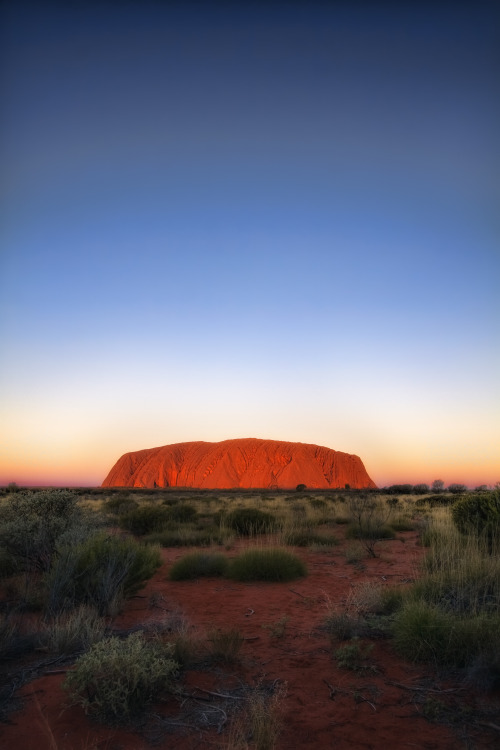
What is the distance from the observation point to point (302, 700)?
3760mm

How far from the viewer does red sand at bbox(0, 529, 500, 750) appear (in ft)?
10.4

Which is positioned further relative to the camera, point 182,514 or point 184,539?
point 182,514

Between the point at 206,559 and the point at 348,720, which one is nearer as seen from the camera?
the point at 348,720

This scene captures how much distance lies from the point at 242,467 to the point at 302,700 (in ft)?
229

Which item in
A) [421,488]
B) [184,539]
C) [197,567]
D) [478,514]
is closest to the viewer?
[197,567]

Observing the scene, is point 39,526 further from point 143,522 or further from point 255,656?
point 143,522

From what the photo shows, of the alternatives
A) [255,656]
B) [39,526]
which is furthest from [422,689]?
[39,526]

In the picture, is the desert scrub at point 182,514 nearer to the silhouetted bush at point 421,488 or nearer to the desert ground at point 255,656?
the desert ground at point 255,656

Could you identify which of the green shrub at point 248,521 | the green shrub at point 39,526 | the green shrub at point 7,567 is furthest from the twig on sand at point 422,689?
the green shrub at point 248,521

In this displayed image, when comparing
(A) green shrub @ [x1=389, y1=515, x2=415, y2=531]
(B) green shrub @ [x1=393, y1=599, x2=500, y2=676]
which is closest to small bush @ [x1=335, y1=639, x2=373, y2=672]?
(B) green shrub @ [x1=393, y1=599, x2=500, y2=676]

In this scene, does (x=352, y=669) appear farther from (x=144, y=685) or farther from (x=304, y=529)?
(x=304, y=529)

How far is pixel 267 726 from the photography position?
10.1 feet

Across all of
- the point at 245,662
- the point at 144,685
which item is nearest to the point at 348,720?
the point at 245,662

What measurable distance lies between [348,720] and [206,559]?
5.69m
